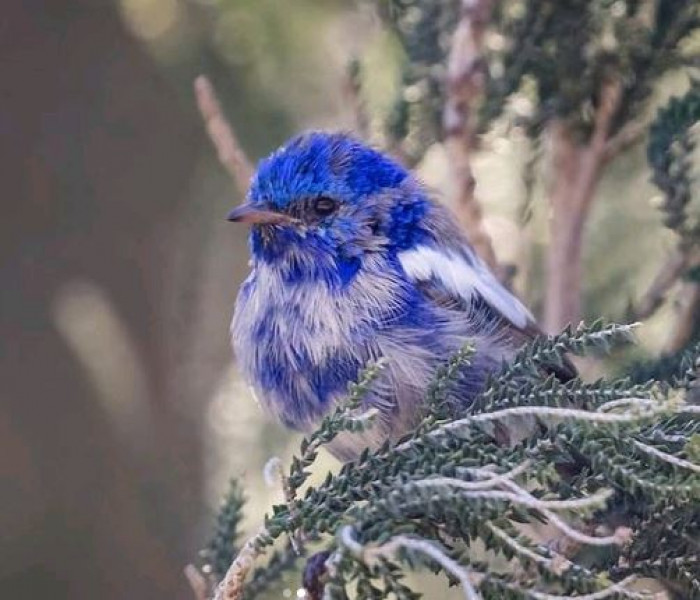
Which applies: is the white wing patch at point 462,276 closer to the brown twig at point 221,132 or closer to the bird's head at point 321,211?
the bird's head at point 321,211

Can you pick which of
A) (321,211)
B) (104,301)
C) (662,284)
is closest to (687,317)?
(662,284)

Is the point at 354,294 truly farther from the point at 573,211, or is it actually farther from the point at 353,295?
the point at 573,211

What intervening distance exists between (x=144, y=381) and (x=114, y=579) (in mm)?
631

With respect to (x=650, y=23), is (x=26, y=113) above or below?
above

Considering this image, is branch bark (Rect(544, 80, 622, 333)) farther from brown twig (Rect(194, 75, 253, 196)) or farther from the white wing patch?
brown twig (Rect(194, 75, 253, 196))

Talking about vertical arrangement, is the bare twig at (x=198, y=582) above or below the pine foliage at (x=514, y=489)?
below

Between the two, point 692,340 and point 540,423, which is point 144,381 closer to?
point 692,340

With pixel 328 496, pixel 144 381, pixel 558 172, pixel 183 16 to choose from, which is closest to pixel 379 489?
pixel 328 496

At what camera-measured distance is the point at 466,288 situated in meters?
2.12

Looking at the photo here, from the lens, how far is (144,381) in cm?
372

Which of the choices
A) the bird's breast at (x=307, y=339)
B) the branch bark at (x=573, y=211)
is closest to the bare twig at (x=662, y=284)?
the branch bark at (x=573, y=211)

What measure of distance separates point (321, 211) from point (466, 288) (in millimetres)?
294

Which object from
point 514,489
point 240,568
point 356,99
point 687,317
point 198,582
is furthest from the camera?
point 356,99

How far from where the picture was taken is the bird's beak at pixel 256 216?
205cm
